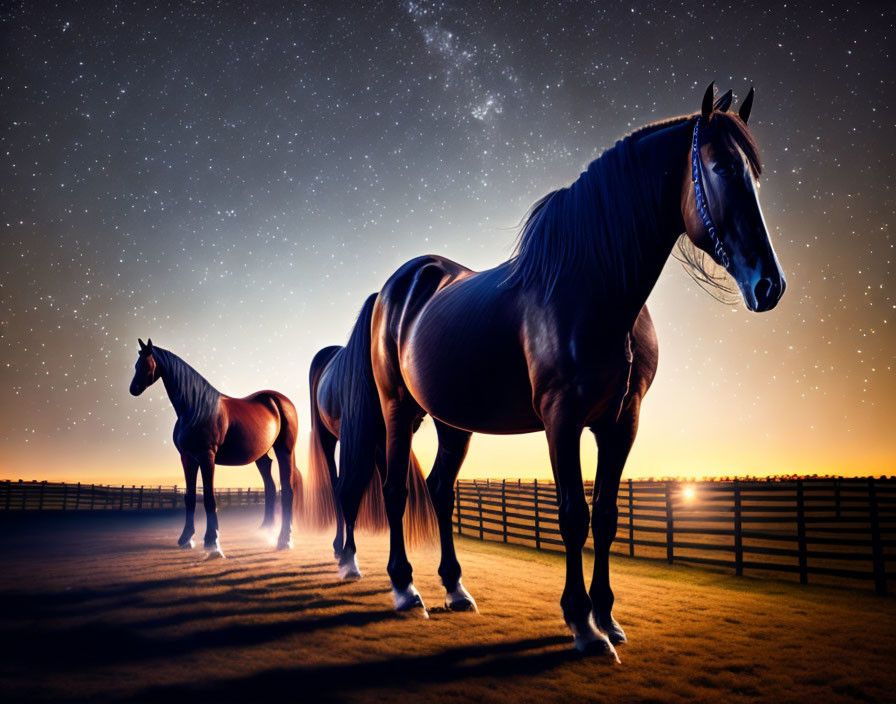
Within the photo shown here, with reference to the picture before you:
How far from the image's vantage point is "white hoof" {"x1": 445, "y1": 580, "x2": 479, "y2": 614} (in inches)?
156

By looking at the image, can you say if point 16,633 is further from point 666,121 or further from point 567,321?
point 666,121

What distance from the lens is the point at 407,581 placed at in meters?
4.10

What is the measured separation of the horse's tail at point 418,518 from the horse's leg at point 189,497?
465 cm

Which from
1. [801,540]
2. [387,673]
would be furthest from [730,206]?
[801,540]

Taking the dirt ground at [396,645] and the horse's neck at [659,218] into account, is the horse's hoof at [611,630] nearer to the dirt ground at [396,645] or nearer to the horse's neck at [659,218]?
the dirt ground at [396,645]

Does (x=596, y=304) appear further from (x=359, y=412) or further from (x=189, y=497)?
(x=189, y=497)

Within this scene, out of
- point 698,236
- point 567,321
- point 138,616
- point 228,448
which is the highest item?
point 698,236

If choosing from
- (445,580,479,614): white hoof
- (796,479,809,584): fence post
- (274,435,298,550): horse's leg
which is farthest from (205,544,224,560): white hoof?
(796,479,809,584): fence post

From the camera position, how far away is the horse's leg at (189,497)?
8383mm

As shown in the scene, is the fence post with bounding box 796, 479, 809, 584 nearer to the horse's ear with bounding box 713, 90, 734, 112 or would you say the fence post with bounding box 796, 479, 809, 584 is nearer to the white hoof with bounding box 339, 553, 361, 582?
the white hoof with bounding box 339, 553, 361, 582

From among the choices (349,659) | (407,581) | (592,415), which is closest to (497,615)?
(407,581)

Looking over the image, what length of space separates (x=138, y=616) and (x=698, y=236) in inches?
170

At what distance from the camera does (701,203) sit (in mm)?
2658

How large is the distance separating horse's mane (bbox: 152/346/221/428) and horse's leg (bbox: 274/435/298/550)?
186 centimetres
